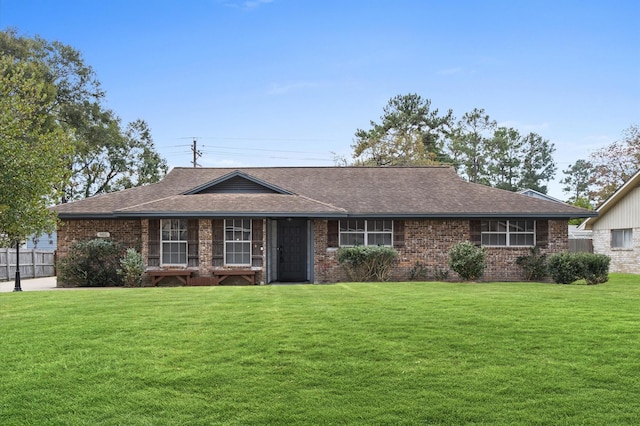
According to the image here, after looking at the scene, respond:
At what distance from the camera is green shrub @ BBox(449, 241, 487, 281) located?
60.7ft

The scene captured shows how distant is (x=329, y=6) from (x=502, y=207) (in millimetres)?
9254

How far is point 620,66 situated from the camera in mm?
22672

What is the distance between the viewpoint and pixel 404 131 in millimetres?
53062

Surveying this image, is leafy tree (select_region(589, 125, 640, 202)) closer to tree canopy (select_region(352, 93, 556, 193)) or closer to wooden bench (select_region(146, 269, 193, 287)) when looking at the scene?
tree canopy (select_region(352, 93, 556, 193))

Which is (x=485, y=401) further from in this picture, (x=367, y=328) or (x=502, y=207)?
(x=502, y=207)

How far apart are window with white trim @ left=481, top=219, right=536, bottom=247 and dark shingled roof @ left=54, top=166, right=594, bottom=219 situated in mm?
550

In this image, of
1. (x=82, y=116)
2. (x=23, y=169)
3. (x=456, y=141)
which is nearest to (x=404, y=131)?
(x=456, y=141)

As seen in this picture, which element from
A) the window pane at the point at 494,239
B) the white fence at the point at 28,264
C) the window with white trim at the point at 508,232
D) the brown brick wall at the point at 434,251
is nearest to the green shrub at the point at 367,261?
the brown brick wall at the point at 434,251

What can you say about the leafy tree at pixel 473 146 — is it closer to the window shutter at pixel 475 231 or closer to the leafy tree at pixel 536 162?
the leafy tree at pixel 536 162

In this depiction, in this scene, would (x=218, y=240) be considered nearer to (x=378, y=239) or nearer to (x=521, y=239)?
(x=378, y=239)

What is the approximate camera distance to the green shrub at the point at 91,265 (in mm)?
19906

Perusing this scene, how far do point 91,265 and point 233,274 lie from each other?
5051mm

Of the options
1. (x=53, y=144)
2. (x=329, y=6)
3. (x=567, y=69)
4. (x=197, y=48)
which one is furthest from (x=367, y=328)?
(x=567, y=69)

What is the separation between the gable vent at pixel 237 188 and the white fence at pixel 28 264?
9.61m
